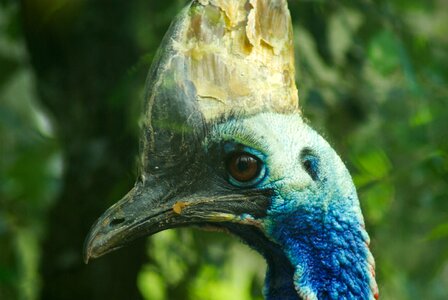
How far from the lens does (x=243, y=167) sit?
214 cm

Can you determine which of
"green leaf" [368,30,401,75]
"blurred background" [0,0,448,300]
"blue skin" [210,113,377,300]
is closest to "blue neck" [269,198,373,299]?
"blue skin" [210,113,377,300]

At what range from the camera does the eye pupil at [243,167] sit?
6.99ft

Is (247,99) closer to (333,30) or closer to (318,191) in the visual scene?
(318,191)

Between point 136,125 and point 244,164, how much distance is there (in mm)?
1264

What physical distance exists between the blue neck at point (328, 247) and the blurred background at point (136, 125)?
1011 millimetres

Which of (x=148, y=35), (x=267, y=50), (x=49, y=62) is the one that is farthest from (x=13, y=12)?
(x=267, y=50)

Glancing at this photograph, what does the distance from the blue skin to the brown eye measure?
0.01 meters

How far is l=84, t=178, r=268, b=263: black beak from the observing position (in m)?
2.07

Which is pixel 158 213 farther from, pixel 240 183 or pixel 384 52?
pixel 384 52

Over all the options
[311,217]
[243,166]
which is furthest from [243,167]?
[311,217]

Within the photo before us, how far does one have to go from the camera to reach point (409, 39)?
138 inches

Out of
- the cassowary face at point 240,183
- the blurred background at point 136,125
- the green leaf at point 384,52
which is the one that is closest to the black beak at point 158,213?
the cassowary face at point 240,183

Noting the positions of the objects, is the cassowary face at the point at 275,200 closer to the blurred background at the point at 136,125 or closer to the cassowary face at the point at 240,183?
the cassowary face at the point at 240,183

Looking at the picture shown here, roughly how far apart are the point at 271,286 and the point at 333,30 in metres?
1.91
